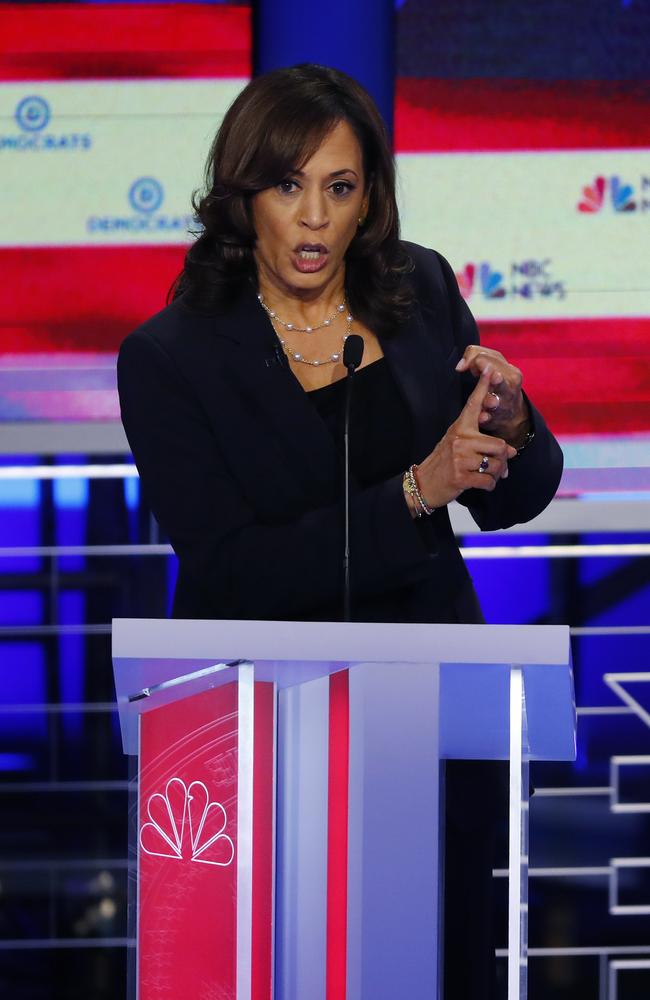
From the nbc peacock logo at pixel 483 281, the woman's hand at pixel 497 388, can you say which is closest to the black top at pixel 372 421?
the woman's hand at pixel 497 388

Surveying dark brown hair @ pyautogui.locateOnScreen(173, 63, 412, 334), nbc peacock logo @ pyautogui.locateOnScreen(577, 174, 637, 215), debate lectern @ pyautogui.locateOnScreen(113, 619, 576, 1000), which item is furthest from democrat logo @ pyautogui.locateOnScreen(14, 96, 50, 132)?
debate lectern @ pyautogui.locateOnScreen(113, 619, 576, 1000)

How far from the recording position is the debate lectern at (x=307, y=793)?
3.91ft

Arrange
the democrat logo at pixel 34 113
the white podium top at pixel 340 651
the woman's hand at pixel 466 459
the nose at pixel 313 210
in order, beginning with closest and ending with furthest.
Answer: the white podium top at pixel 340 651
the woman's hand at pixel 466 459
the nose at pixel 313 210
the democrat logo at pixel 34 113

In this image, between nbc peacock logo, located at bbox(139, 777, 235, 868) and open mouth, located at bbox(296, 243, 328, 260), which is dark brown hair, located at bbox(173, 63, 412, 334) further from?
nbc peacock logo, located at bbox(139, 777, 235, 868)

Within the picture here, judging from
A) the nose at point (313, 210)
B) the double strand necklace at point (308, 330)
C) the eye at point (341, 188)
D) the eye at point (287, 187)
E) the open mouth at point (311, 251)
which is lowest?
the double strand necklace at point (308, 330)

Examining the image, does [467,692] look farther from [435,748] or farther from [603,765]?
[603,765]

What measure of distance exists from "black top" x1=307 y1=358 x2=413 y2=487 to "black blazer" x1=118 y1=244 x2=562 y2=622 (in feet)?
0.08

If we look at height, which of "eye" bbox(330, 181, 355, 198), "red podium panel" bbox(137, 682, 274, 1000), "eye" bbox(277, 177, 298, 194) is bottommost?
"red podium panel" bbox(137, 682, 274, 1000)

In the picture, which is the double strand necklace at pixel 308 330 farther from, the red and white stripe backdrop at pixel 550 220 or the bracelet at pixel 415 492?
the red and white stripe backdrop at pixel 550 220

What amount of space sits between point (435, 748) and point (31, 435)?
2.23m

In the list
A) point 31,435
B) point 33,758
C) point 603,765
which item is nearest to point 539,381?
point 603,765

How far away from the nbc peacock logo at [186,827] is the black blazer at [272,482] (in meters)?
0.44

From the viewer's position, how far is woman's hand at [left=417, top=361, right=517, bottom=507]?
1.57 m

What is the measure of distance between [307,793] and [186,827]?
0.10 meters
